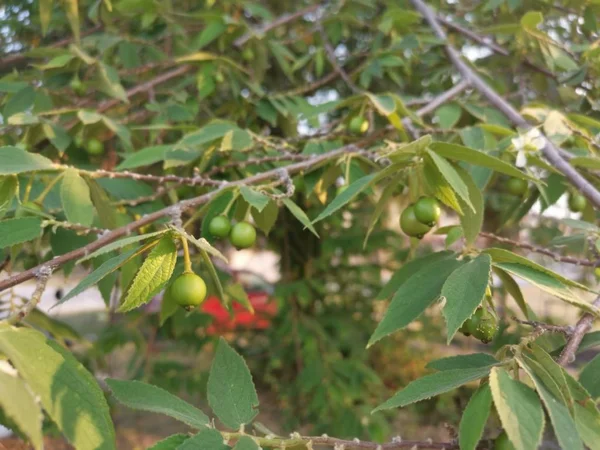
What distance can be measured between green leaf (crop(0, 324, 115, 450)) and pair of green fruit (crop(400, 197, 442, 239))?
0.70 meters

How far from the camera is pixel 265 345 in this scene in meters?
4.41

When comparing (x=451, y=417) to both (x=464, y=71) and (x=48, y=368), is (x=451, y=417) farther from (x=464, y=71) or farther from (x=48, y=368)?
(x=48, y=368)

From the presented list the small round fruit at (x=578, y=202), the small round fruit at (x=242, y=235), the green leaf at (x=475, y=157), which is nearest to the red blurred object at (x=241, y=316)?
the small round fruit at (x=578, y=202)

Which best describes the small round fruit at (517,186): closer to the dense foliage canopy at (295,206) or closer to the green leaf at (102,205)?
the dense foliage canopy at (295,206)

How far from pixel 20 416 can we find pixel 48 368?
12 cm

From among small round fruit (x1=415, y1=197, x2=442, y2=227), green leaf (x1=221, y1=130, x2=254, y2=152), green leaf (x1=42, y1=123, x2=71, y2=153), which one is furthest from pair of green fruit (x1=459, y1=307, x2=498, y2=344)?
green leaf (x1=42, y1=123, x2=71, y2=153)

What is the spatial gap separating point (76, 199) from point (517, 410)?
940 mm

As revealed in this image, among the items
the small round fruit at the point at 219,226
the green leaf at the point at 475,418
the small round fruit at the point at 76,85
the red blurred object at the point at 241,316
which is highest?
the small round fruit at the point at 76,85

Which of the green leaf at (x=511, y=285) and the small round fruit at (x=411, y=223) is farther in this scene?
the small round fruit at (x=411, y=223)

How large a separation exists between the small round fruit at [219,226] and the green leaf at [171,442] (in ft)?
1.59

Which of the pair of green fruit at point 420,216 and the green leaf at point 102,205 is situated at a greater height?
the green leaf at point 102,205

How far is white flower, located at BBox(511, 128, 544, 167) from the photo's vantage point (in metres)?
1.36

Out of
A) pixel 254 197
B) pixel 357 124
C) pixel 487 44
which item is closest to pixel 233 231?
pixel 254 197

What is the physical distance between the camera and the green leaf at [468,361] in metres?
0.87
